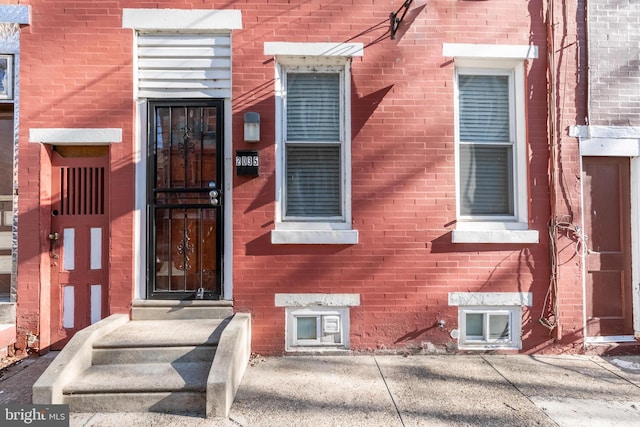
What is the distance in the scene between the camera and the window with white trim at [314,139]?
472cm

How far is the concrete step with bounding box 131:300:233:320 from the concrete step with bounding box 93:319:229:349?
63mm

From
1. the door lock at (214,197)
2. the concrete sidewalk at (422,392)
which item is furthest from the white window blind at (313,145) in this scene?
the concrete sidewalk at (422,392)

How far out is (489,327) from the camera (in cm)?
464

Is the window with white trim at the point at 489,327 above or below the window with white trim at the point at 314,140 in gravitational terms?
below

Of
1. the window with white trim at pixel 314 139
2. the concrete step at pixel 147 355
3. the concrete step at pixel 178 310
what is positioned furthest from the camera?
the window with white trim at pixel 314 139

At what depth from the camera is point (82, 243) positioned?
467 cm

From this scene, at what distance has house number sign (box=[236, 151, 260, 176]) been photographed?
178 inches

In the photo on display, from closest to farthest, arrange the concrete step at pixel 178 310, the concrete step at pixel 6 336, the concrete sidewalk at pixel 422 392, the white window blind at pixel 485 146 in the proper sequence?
the concrete sidewalk at pixel 422 392
the concrete step at pixel 6 336
the concrete step at pixel 178 310
the white window blind at pixel 485 146

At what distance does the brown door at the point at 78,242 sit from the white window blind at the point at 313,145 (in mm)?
2308

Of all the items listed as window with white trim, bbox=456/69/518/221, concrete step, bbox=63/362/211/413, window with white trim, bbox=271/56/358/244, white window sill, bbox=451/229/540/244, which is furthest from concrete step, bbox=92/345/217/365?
window with white trim, bbox=456/69/518/221

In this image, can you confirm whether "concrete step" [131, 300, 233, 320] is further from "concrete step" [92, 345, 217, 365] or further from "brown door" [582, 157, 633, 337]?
"brown door" [582, 157, 633, 337]

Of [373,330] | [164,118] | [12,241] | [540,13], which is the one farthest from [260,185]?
[540,13]

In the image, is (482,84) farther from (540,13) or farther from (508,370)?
(508,370)

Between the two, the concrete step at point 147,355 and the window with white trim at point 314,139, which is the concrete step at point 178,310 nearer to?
the concrete step at point 147,355
